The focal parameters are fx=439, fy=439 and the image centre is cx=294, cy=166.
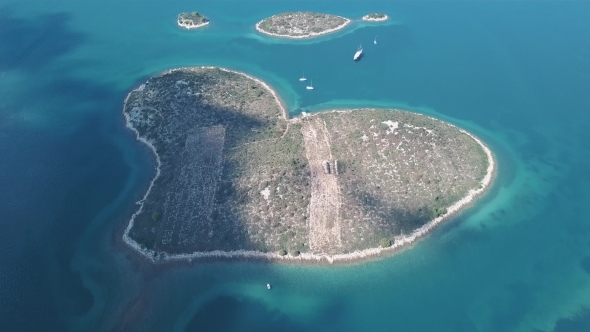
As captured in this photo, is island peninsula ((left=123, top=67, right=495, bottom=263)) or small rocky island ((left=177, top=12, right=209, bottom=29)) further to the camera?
small rocky island ((left=177, top=12, right=209, bottom=29))

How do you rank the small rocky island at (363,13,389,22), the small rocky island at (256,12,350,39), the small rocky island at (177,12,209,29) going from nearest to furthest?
the small rocky island at (256,12,350,39)
the small rocky island at (177,12,209,29)
the small rocky island at (363,13,389,22)

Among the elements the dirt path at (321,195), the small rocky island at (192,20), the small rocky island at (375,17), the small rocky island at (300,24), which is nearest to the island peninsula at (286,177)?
the dirt path at (321,195)

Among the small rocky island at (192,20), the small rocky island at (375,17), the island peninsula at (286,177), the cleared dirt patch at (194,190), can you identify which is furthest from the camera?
the small rocky island at (375,17)

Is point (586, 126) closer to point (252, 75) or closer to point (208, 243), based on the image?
point (252, 75)

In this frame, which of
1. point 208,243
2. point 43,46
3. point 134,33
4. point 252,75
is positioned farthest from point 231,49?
point 208,243

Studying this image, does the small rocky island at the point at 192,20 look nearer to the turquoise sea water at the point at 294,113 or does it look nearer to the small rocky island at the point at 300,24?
the turquoise sea water at the point at 294,113

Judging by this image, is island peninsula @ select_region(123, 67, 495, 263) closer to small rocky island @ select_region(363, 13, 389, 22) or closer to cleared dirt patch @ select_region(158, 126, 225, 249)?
cleared dirt patch @ select_region(158, 126, 225, 249)

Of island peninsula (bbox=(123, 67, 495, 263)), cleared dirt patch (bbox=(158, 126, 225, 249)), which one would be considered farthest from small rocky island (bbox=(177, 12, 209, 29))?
cleared dirt patch (bbox=(158, 126, 225, 249))
